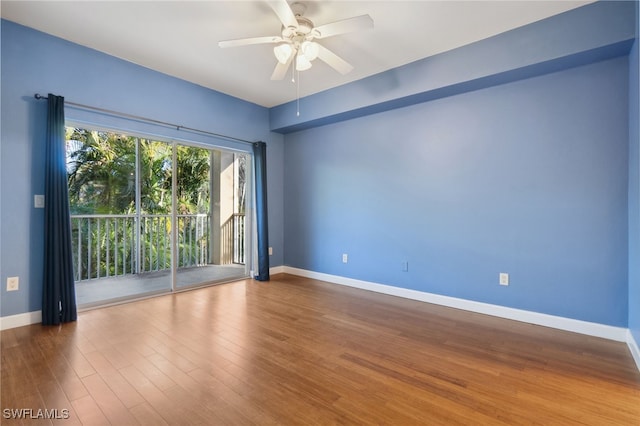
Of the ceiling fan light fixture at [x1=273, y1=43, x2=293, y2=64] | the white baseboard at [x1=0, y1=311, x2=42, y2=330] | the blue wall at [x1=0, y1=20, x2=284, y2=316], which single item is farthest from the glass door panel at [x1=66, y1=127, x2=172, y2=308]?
the ceiling fan light fixture at [x1=273, y1=43, x2=293, y2=64]

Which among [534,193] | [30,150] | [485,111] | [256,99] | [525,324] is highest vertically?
[256,99]

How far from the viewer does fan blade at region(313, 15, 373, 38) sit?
200cm

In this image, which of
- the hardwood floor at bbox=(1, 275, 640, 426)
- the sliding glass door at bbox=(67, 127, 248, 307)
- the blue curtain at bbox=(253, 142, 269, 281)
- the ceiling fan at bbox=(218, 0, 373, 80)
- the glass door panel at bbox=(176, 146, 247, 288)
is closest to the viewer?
the hardwood floor at bbox=(1, 275, 640, 426)

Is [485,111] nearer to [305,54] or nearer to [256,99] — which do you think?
[305,54]

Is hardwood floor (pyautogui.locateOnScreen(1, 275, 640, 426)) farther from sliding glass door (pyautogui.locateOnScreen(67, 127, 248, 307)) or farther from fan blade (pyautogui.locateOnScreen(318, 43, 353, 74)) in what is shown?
fan blade (pyautogui.locateOnScreen(318, 43, 353, 74))

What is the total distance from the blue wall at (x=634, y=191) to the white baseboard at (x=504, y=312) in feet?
0.64

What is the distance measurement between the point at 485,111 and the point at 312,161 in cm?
244

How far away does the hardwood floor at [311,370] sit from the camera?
1.55m

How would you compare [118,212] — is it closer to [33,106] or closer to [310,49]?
[33,106]

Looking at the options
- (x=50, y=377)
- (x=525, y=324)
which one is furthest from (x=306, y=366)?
(x=525, y=324)

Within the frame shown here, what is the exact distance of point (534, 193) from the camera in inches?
110

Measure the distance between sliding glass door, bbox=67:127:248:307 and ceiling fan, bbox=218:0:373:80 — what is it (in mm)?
2062

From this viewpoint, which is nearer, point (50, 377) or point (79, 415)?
point (79, 415)

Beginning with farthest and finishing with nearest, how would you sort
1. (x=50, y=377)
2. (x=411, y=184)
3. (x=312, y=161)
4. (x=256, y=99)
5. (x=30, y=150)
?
(x=312, y=161), (x=256, y=99), (x=411, y=184), (x=30, y=150), (x=50, y=377)
